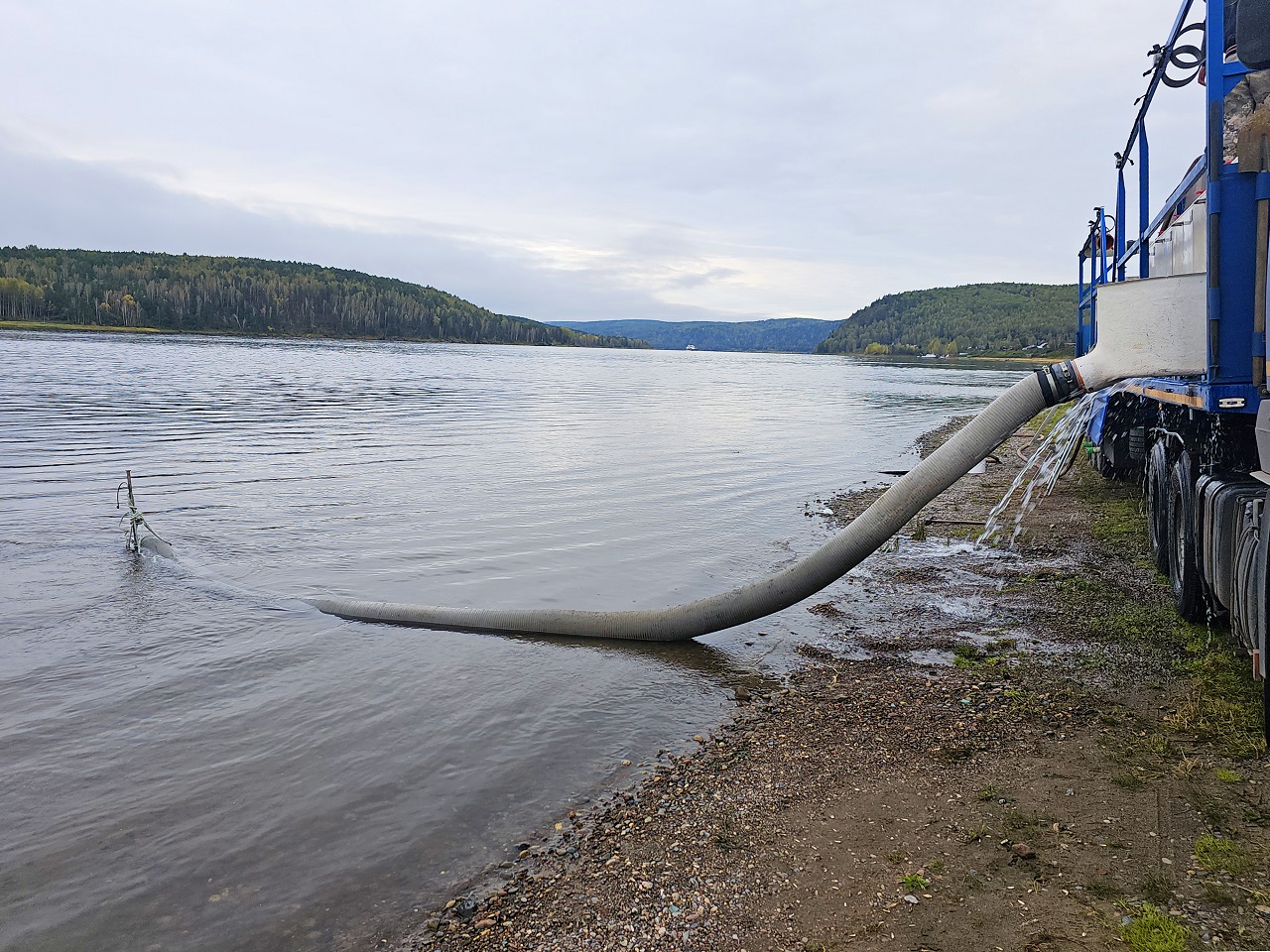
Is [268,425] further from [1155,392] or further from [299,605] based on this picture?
[1155,392]

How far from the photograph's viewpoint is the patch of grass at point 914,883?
3777 millimetres

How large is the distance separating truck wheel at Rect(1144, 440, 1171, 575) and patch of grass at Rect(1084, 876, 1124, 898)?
552 centimetres

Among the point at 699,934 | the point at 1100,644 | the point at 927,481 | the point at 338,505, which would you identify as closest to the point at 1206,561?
the point at 1100,644

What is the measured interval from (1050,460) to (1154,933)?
27.9 feet

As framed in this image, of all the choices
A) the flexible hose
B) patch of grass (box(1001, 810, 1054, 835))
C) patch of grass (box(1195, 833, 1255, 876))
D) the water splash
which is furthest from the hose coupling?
patch of grass (box(1195, 833, 1255, 876))

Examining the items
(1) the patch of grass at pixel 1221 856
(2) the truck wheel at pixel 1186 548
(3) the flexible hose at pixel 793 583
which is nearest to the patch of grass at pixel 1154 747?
(1) the patch of grass at pixel 1221 856

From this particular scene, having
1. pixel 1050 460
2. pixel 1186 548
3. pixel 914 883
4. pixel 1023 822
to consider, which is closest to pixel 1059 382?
pixel 1186 548

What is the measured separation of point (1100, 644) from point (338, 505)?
1144 cm

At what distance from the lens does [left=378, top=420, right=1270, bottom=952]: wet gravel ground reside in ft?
11.7

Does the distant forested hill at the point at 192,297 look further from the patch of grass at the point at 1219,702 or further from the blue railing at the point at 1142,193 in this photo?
Answer: the patch of grass at the point at 1219,702

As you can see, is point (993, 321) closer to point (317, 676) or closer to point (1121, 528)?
point (1121, 528)

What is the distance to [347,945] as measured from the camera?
3801 mm

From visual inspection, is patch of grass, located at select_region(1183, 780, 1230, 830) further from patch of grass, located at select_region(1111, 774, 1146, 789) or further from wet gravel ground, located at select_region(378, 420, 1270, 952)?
patch of grass, located at select_region(1111, 774, 1146, 789)

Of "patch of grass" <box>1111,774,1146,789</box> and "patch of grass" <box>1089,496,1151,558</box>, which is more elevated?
"patch of grass" <box>1089,496,1151,558</box>
